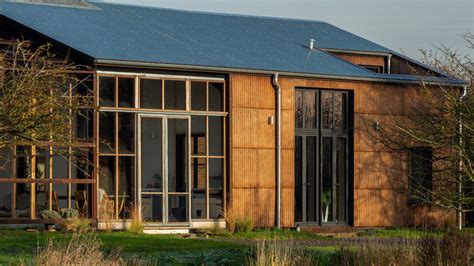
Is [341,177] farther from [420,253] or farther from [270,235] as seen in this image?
[420,253]

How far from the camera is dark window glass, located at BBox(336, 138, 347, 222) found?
31750 mm

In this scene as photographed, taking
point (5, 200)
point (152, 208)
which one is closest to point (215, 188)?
point (152, 208)

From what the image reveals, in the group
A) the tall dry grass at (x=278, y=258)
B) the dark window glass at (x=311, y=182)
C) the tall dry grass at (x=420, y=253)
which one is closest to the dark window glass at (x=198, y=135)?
the dark window glass at (x=311, y=182)

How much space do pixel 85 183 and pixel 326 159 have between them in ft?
24.4

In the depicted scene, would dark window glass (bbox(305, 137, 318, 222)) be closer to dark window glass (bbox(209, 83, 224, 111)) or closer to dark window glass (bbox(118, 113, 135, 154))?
dark window glass (bbox(209, 83, 224, 111))

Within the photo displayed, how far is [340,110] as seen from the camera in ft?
104

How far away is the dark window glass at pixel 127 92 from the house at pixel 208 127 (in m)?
0.03

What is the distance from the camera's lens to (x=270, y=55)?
31.6 meters

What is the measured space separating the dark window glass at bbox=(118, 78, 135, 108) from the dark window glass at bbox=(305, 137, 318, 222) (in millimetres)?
5537

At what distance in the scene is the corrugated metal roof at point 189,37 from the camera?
1118 inches

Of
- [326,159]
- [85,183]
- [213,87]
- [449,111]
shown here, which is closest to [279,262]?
[449,111]

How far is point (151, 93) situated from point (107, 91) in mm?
1239

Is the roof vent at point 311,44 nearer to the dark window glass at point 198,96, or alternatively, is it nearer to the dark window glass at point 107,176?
the dark window glass at point 198,96

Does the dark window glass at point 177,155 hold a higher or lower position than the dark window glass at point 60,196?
higher
